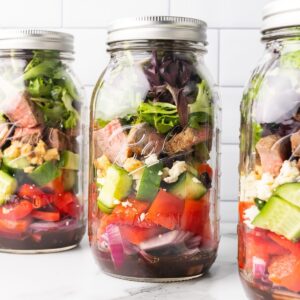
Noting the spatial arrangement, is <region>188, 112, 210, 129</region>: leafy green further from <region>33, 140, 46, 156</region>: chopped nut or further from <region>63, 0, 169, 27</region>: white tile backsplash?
<region>63, 0, 169, 27</region>: white tile backsplash

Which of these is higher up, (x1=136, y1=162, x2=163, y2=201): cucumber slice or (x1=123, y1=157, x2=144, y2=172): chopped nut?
(x1=123, y1=157, x2=144, y2=172): chopped nut

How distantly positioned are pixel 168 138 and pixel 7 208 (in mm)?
332

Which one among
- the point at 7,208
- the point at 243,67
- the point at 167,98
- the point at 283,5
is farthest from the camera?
the point at 243,67

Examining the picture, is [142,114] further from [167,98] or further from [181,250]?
[181,250]

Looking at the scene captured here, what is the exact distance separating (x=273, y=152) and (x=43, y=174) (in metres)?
0.44

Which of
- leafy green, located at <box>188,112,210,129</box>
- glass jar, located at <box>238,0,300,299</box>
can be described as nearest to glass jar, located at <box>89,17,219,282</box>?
leafy green, located at <box>188,112,210,129</box>

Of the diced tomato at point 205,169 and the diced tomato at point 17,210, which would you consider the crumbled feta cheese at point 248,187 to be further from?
the diced tomato at point 17,210

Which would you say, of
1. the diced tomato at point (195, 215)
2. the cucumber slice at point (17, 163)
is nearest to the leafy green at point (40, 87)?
the cucumber slice at point (17, 163)

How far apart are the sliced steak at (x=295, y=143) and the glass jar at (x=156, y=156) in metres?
0.19

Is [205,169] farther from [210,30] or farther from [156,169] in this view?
[210,30]

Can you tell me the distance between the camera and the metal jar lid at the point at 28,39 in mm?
1041

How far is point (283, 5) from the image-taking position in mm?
745

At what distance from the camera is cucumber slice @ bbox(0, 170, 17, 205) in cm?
104

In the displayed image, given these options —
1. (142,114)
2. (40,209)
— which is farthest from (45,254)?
(142,114)
